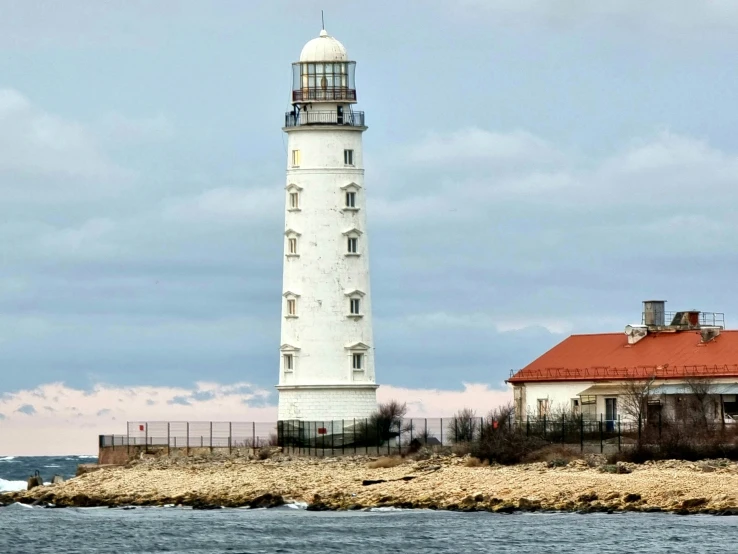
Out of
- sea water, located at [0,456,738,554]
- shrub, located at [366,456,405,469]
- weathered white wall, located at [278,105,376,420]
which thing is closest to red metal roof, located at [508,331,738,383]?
weathered white wall, located at [278,105,376,420]

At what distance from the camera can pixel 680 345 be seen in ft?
246

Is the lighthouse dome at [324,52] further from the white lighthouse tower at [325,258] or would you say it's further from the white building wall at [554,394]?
the white building wall at [554,394]

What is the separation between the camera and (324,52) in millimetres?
75125

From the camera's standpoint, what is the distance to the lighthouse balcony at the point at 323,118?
7519 cm

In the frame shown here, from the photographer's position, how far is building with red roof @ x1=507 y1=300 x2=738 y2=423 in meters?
71.4

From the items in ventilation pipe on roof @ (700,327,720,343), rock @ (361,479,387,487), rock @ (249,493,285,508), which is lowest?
rock @ (249,493,285,508)

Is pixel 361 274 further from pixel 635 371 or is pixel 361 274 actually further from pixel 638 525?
pixel 638 525

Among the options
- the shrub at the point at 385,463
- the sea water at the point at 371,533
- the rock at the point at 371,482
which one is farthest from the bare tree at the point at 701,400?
the sea water at the point at 371,533

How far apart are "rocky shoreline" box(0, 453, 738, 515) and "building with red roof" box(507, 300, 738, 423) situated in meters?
6.75

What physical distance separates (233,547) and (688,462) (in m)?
16.8

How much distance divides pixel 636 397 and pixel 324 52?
16221 millimetres

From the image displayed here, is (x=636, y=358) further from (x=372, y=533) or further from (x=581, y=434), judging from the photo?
(x=372, y=533)

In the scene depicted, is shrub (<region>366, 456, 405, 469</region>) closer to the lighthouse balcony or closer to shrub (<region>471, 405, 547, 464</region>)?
shrub (<region>471, 405, 547, 464</region>)

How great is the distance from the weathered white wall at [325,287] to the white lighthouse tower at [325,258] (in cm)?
3
